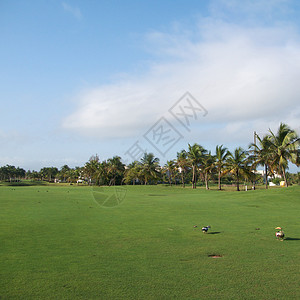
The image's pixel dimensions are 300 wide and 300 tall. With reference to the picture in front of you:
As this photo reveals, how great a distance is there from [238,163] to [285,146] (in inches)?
473

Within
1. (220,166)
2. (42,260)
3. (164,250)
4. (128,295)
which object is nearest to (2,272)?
(42,260)

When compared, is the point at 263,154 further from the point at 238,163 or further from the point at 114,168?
the point at 114,168

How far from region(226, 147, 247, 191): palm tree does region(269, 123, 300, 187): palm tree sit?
367 inches

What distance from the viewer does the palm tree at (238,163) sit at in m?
47.9

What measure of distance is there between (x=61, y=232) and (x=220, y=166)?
42862 millimetres

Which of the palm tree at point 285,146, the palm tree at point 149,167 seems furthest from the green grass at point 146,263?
the palm tree at point 149,167

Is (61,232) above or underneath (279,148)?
underneath

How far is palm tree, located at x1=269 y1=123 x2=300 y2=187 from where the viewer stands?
118 feet

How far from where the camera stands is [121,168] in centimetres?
8325

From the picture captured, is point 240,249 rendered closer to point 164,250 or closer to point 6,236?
point 164,250

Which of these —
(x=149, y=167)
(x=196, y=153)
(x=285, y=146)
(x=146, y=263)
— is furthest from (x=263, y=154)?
(x=146, y=263)

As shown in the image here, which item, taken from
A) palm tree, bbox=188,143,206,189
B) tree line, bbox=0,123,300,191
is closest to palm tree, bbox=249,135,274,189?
tree line, bbox=0,123,300,191

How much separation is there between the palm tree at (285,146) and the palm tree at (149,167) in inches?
1235

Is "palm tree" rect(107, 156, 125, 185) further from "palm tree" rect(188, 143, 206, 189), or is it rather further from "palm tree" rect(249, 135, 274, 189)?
"palm tree" rect(249, 135, 274, 189)
